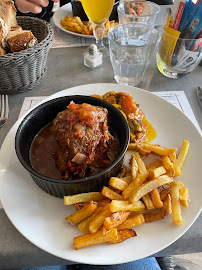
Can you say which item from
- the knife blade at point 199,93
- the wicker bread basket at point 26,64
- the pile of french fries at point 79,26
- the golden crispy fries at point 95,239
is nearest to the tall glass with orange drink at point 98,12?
the pile of french fries at point 79,26

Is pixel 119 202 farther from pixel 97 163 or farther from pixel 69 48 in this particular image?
pixel 69 48

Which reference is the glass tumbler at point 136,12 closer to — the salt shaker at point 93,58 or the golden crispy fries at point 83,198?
the salt shaker at point 93,58

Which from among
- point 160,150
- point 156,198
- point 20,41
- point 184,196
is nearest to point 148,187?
point 156,198

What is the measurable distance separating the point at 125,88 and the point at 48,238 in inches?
47.3

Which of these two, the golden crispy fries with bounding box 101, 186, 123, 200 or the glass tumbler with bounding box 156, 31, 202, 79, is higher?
the glass tumbler with bounding box 156, 31, 202, 79

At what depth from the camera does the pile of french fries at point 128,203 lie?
1085 mm

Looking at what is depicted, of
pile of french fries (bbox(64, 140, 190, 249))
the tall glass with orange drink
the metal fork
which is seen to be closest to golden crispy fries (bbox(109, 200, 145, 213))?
pile of french fries (bbox(64, 140, 190, 249))

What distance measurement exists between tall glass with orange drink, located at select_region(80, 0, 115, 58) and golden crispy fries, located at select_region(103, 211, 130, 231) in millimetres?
1800

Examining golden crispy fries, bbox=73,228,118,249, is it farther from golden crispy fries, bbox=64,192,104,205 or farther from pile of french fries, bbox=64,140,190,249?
golden crispy fries, bbox=64,192,104,205

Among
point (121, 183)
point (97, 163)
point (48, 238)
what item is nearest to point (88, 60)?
point (97, 163)

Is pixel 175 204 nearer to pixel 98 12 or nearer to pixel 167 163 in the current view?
pixel 167 163

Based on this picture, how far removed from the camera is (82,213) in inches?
45.3

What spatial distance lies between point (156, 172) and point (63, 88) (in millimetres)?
1249

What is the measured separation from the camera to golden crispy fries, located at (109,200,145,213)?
3.59ft
